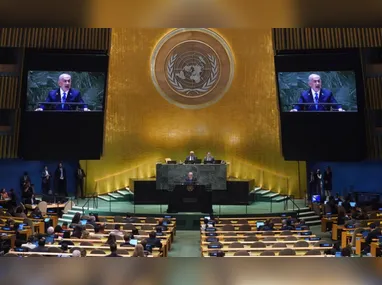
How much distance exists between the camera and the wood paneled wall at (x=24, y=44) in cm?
2056

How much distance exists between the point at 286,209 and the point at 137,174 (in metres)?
7.07

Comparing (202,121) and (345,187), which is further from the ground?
(202,121)

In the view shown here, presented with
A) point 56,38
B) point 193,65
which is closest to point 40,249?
point 56,38

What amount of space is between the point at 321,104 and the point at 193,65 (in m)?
6.26

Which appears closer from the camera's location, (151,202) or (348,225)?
(348,225)

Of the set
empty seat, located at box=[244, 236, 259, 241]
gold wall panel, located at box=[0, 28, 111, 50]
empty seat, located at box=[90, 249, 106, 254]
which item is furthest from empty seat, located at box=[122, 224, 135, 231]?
gold wall panel, located at box=[0, 28, 111, 50]

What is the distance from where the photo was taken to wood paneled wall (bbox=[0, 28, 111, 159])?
2056 cm

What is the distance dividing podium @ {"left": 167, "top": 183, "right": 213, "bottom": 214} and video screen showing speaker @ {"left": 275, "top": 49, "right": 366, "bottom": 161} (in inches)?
130

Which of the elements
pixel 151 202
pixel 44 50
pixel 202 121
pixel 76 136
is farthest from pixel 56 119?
pixel 202 121

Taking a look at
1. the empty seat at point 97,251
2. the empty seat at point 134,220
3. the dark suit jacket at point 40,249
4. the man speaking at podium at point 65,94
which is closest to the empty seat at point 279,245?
the empty seat at point 97,251

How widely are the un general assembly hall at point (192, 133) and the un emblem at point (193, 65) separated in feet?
0.16

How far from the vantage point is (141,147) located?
78.7ft

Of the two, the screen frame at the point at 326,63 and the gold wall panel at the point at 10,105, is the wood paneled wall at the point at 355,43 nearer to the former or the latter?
the screen frame at the point at 326,63

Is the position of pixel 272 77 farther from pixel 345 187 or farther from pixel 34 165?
pixel 34 165
